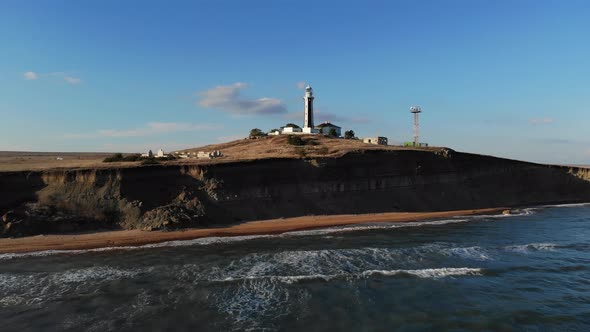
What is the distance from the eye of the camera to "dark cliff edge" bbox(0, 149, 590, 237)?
2908 cm

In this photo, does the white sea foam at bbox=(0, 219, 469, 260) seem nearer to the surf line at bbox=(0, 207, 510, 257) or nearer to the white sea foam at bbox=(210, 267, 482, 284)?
the surf line at bbox=(0, 207, 510, 257)

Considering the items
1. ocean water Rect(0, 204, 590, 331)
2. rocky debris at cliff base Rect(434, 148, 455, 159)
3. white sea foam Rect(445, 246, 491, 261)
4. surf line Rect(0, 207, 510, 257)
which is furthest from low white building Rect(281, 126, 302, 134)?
white sea foam Rect(445, 246, 491, 261)

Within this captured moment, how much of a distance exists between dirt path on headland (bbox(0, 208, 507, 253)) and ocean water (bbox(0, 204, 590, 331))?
155cm

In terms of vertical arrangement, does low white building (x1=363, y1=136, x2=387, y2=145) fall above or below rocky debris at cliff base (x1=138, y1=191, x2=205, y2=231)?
above

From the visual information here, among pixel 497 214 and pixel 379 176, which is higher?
pixel 379 176

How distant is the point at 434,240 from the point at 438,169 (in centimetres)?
2309

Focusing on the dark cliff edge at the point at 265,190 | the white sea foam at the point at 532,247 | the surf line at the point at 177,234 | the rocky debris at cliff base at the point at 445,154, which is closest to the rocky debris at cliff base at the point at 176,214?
the dark cliff edge at the point at 265,190

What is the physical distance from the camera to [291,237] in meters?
28.5

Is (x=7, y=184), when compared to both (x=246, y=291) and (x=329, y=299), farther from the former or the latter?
(x=329, y=299)

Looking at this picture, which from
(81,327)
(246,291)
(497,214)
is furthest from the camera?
(497,214)

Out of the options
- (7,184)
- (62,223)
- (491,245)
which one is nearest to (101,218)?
(62,223)

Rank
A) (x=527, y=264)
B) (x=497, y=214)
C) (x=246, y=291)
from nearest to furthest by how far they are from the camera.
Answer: (x=246, y=291) → (x=527, y=264) → (x=497, y=214)

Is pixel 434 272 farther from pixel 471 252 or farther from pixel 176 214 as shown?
pixel 176 214

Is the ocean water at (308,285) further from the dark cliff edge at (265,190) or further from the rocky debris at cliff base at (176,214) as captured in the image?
the dark cliff edge at (265,190)
